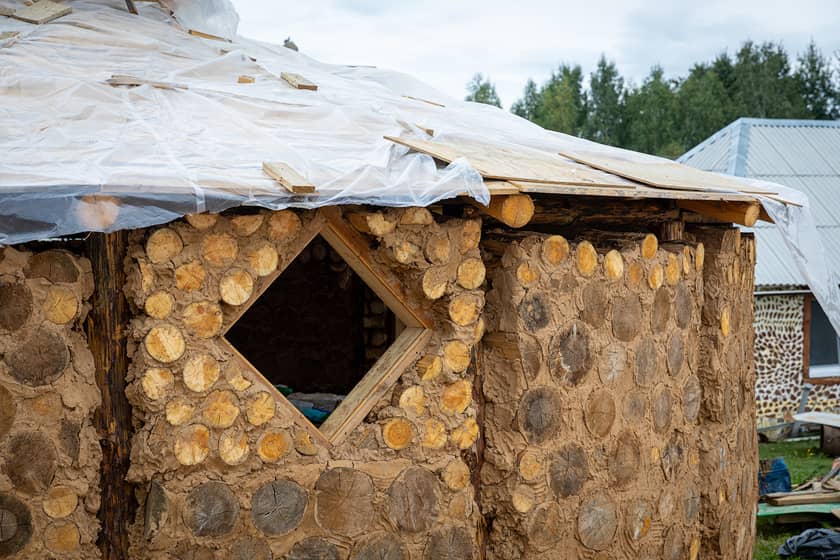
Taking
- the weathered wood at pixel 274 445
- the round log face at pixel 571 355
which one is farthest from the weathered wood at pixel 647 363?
the weathered wood at pixel 274 445

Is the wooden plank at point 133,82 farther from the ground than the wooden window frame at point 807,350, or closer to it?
farther from the ground

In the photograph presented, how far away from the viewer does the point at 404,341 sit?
14.5 ft

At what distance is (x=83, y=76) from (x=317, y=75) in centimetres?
187

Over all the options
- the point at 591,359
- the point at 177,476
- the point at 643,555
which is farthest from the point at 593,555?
the point at 177,476

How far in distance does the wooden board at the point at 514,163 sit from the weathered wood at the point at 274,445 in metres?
1.43

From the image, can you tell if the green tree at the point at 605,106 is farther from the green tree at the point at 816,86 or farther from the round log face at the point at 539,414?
the round log face at the point at 539,414

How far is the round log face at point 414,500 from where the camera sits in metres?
4.19

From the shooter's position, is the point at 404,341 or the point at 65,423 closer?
the point at 65,423

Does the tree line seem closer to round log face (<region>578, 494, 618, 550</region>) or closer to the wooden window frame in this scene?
the wooden window frame

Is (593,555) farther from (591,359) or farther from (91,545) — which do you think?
(91,545)

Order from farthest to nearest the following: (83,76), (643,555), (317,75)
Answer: (317,75) → (643,555) → (83,76)

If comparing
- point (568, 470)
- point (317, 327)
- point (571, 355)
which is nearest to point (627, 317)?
point (571, 355)

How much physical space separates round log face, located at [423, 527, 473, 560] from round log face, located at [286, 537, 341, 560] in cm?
47

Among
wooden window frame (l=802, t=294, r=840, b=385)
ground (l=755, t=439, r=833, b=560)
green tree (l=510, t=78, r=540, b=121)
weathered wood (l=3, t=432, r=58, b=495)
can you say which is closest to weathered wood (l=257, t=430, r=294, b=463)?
weathered wood (l=3, t=432, r=58, b=495)
